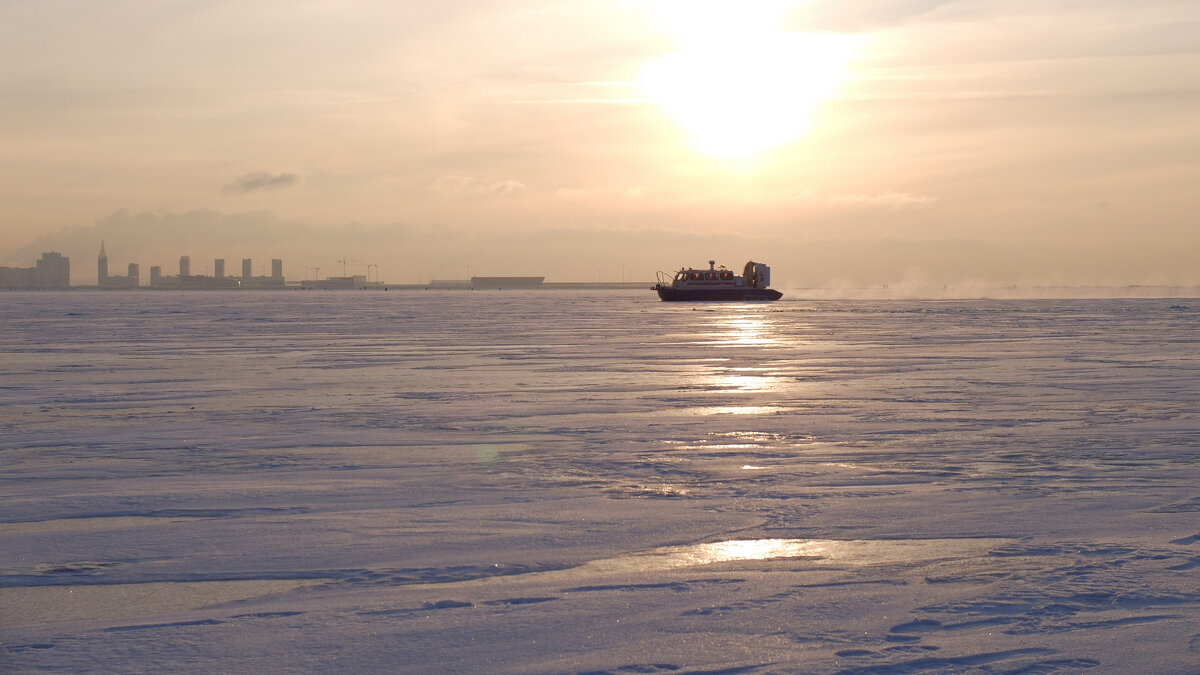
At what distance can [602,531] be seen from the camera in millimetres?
7035

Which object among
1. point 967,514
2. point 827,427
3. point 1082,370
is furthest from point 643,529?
point 1082,370

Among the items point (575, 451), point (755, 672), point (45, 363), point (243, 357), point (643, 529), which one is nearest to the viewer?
point (755, 672)

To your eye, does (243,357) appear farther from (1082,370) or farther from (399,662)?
(399,662)

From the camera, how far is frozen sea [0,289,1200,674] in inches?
191

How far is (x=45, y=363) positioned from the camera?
885 inches

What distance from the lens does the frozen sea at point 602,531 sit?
4863mm

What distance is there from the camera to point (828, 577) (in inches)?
233

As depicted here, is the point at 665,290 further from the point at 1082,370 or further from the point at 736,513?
the point at 736,513

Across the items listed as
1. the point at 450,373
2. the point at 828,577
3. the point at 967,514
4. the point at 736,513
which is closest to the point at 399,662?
the point at 828,577

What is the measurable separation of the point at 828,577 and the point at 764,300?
100938mm

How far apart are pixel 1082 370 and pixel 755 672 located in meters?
17.8

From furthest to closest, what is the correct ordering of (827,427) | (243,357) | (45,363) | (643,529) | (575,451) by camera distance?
(243,357) → (45,363) → (827,427) → (575,451) → (643,529)

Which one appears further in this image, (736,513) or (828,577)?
(736,513)

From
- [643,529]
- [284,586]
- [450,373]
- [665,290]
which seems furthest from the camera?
[665,290]
